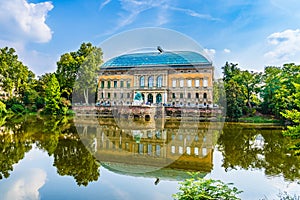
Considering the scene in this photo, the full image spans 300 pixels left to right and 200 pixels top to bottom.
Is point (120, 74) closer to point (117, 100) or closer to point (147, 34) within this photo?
point (117, 100)

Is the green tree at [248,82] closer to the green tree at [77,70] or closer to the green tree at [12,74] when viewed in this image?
the green tree at [77,70]

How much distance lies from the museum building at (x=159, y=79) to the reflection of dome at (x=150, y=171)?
1886 cm

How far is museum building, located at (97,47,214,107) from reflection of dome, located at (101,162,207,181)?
18.9 m

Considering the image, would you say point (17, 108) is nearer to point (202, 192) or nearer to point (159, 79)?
point (159, 79)

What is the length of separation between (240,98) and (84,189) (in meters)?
20.4

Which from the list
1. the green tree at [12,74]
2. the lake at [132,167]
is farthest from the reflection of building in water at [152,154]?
the green tree at [12,74]

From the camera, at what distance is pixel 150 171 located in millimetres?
6891

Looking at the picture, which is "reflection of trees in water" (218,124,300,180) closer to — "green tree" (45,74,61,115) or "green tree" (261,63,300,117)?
"green tree" (261,63,300,117)

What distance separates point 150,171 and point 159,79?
24.5m

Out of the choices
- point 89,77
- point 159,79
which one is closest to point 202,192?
point 89,77

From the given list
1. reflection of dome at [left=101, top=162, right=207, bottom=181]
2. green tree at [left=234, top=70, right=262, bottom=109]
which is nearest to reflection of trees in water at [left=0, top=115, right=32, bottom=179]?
reflection of dome at [left=101, top=162, right=207, bottom=181]

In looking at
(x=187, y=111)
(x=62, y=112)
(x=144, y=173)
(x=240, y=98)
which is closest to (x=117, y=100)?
(x=62, y=112)

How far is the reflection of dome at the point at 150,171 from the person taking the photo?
6445 millimetres

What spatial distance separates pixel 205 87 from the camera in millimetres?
27922
